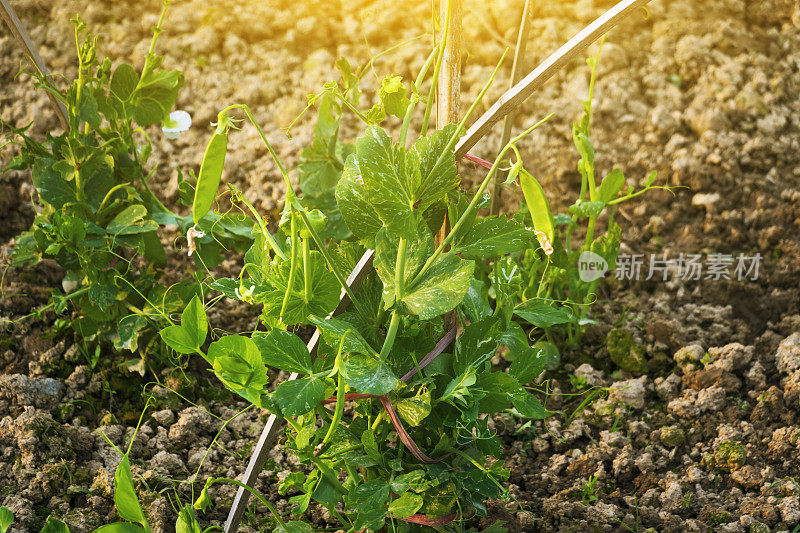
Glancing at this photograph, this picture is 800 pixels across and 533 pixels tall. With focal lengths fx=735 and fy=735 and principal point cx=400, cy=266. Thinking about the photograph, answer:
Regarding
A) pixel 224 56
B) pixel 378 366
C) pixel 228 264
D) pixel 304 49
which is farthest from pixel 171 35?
pixel 378 366

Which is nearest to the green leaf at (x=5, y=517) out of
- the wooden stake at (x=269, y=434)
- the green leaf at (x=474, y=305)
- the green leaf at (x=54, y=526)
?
the green leaf at (x=54, y=526)

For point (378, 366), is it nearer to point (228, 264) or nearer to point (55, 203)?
point (55, 203)

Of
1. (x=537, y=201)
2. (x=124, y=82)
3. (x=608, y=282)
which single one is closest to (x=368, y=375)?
(x=537, y=201)

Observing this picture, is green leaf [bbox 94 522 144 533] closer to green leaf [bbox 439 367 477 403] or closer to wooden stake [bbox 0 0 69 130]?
green leaf [bbox 439 367 477 403]

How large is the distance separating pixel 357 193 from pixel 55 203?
2.38 ft

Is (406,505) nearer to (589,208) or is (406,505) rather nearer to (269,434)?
(269,434)

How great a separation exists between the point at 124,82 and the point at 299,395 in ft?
2.49

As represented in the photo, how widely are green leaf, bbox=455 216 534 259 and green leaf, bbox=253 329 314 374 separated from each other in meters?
0.22

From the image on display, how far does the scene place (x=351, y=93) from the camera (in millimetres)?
1327

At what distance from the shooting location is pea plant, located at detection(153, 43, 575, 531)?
2.68ft

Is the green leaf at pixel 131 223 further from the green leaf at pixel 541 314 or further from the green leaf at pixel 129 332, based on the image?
the green leaf at pixel 541 314

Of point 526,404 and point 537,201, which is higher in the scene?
point 537,201

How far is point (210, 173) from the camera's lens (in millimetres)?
790

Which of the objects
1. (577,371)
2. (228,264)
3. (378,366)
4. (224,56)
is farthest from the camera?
(224,56)
